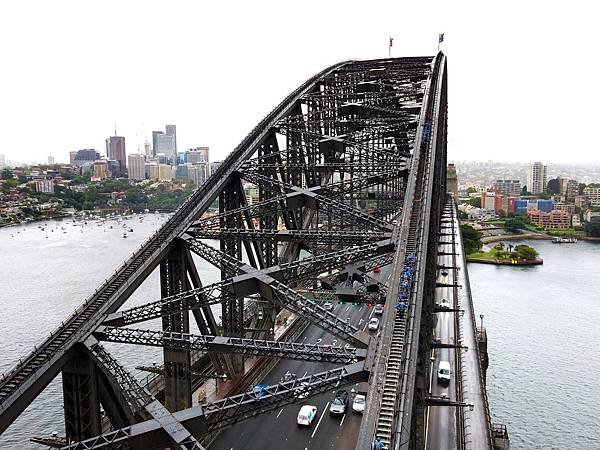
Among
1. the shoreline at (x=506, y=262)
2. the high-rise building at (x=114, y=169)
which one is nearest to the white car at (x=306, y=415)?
the shoreline at (x=506, y=262)

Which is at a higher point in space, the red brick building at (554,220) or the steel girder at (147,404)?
the steel girder at (147,404)

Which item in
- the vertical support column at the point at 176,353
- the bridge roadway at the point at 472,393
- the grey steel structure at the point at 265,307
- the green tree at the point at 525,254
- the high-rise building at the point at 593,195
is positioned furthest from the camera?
the high-rise building at the point at 593,195

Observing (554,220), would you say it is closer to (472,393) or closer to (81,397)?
(472,393)

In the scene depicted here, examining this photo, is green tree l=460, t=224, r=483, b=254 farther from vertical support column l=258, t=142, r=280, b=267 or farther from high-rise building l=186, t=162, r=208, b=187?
high-rise building l=186, t=162, r=208, b=187

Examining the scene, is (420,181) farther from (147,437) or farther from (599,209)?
(599,209)

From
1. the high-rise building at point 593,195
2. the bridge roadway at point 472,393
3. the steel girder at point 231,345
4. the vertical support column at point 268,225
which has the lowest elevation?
the high-rise building at point 593,195

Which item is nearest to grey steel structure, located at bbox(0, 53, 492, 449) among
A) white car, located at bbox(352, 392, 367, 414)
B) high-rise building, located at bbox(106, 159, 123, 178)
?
white car, located at bbox(352, 392, 367, 414)

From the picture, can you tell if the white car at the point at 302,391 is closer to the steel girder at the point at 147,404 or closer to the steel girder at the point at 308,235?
the steel girder at the point at 147,404

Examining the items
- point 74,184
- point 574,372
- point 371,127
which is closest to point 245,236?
point 371,127
